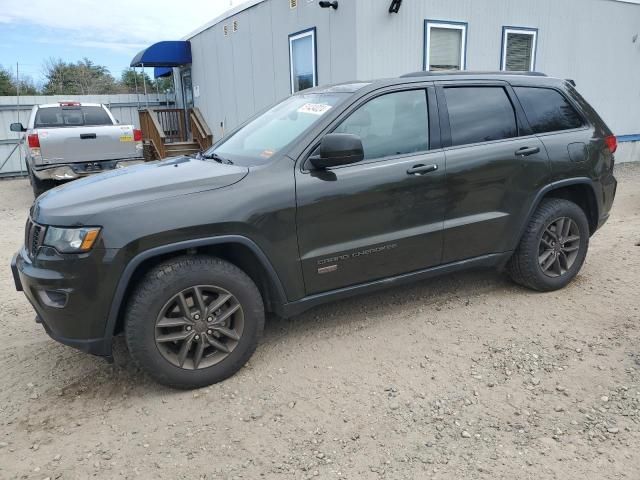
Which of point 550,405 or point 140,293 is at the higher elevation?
point 140,293

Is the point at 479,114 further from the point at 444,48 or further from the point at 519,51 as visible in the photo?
the point at 519,51

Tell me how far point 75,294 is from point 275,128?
1789 mm

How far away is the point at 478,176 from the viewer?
3.81 meters

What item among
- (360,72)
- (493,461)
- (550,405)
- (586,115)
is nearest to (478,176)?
(586,115)

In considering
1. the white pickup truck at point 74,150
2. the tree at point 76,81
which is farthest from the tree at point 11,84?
the white pickup truck at point 74,150

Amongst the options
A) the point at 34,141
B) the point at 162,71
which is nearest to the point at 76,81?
the point at 162,71

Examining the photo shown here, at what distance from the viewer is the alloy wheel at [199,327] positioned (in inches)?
117

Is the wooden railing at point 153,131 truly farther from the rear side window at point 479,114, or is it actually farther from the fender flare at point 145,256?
the fender flare at point 145,256

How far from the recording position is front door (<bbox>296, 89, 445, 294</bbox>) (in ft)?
10.7

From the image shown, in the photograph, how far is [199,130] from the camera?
1445 centimetres

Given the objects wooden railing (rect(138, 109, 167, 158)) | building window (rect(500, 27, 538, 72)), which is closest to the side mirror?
building window (rect(500, 27, 538, 72))

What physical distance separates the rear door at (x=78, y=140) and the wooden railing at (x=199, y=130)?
13.4 feet

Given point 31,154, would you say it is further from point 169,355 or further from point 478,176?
point 478,176

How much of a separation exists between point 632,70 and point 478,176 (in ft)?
36.6
